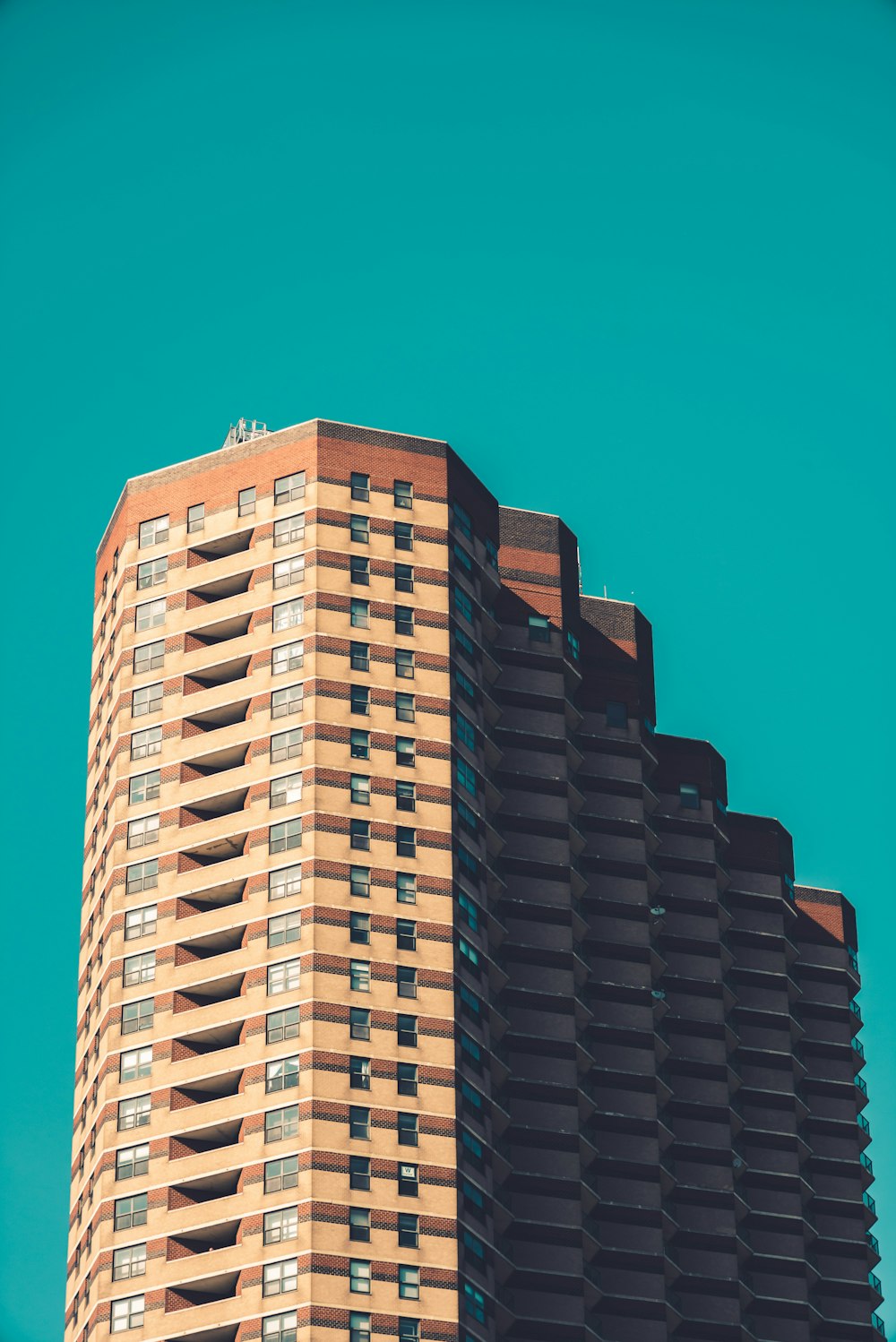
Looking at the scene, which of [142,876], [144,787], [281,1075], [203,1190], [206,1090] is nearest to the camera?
[281,1075]

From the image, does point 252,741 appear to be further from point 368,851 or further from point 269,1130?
point 269,1130

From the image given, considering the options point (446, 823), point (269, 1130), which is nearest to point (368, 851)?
point (446, 823)

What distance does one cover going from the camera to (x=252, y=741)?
19350 cm

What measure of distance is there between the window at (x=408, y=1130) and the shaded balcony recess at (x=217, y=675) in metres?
30.6

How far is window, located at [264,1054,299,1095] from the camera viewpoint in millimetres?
180625

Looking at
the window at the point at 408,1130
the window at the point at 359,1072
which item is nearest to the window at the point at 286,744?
the window at the point at 359,1072

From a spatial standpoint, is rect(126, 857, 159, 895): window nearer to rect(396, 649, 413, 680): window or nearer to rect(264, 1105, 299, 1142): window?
rect(396, 649, 413, 680): window

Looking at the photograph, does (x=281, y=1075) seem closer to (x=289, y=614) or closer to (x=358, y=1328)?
(x=358, y=1328)

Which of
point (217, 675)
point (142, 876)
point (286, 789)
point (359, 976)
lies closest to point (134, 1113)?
point (142, 876)

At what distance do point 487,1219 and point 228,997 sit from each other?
62.1 feet

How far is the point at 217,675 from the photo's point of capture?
652 ft

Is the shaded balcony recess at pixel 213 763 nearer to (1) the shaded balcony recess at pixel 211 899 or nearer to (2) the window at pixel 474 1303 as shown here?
(1) the shaded balcony recess at pixel 211 899

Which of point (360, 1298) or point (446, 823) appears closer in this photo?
point (360, 1298)

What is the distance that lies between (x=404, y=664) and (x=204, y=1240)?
35.8m
